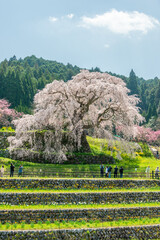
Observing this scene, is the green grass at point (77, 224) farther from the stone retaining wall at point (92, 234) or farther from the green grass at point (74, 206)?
the green grass at point (74, 206)

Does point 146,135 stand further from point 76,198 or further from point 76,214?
point 76,214

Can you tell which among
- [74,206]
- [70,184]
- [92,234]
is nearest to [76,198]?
[74,206]

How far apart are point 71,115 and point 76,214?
1576 centimetres

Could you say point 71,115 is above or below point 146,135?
above

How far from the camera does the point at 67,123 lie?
105ft

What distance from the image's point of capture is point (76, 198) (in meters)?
18.7

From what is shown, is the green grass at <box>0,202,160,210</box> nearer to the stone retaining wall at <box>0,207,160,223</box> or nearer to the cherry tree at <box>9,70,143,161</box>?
the stone retaining wall at <box>0,207,160,223</box>

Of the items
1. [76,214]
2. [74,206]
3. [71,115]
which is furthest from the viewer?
[71,115]

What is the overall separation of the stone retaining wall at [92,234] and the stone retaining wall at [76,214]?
1660 millimetres

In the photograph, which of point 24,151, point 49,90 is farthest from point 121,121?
point 24,151

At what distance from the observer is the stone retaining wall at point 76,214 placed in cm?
1568

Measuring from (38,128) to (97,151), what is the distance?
822 cm

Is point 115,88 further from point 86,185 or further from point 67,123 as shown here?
point 86,185

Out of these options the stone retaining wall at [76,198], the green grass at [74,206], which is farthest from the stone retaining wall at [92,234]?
the stone retaining wall at [76,198]
